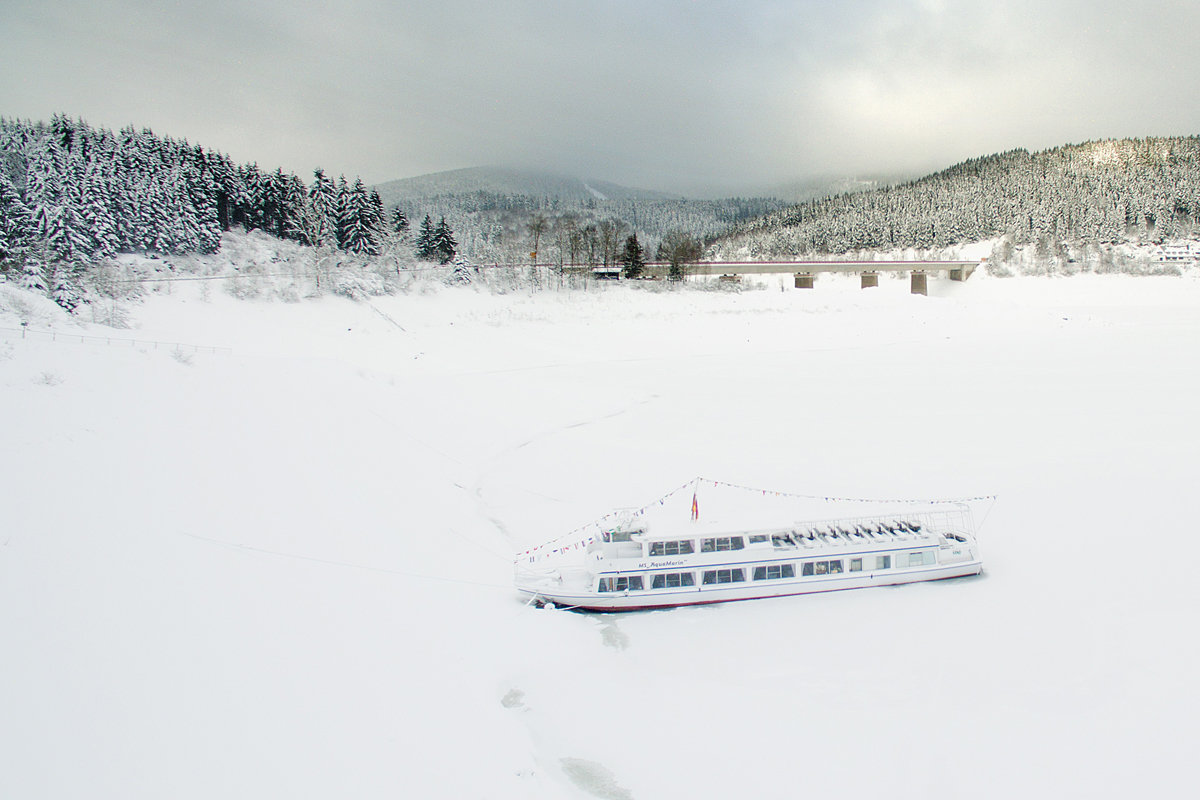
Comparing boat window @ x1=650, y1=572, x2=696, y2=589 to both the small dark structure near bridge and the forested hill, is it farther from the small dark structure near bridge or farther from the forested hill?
the forested hill

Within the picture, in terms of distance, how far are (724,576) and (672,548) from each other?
153cm

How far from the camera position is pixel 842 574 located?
16188mm

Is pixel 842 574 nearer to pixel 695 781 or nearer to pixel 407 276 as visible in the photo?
pixel 695 781

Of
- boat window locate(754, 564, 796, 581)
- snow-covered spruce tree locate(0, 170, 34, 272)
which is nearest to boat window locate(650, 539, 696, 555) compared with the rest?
boat window locate(754, 564, 796, 581)

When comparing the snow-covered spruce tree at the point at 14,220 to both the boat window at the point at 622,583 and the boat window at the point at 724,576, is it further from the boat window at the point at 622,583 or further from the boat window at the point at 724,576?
the boat window at the point at 724,576

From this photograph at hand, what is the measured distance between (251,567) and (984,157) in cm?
23606

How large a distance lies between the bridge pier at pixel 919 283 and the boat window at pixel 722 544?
81104 mm

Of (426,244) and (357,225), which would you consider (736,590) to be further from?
(426,244)

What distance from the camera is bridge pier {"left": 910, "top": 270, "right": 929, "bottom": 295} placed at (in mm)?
84750

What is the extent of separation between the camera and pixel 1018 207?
130000 mm

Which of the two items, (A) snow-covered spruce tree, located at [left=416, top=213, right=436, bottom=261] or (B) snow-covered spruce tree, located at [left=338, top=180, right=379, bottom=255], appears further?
(A) snow-covered spruce tree, located at [left=416, top=213, right=436, bottom=261]

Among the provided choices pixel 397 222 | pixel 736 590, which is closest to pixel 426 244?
pixel 397 222

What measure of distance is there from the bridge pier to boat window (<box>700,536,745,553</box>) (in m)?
81.1

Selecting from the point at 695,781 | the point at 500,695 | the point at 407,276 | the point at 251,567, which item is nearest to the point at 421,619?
the point at 500,695
